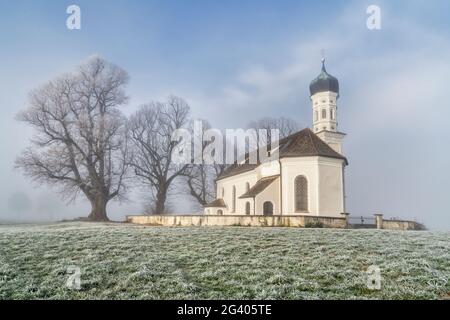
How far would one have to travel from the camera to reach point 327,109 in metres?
36.6

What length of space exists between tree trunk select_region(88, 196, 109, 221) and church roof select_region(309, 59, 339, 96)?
22161mm

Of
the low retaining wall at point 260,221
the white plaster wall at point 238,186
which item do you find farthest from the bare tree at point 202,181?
the low retaining wall at point 260,221

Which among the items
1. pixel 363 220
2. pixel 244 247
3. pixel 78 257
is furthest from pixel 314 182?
pixel 78 257

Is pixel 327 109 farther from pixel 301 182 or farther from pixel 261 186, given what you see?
pixel 261 186

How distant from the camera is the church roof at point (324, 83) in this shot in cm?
3628

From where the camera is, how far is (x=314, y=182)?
27.1 metres

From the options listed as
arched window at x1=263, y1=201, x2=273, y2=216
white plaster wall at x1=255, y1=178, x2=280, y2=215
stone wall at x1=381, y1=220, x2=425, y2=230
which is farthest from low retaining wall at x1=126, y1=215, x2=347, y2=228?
arched window at x1=263, y1=201, x2=273, y2=216

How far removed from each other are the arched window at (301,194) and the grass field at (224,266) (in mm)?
10095

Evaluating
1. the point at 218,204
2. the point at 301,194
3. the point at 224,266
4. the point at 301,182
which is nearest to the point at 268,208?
the point at 301,194

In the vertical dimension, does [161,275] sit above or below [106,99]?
below

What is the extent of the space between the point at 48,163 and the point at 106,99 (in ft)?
23.1

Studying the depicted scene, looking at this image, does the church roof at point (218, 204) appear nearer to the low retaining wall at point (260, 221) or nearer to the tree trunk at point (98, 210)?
the tree trunk at point (98, 210)

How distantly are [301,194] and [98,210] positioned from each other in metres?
16.7
